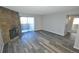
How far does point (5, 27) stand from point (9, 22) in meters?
0.51

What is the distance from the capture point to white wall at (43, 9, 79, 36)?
619 centimetres

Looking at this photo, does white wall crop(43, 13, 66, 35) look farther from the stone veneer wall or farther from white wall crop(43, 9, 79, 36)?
the stone veneer wall

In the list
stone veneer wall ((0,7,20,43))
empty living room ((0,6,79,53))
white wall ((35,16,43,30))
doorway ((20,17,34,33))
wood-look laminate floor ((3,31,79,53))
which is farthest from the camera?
white wall ((35,16,43,30))

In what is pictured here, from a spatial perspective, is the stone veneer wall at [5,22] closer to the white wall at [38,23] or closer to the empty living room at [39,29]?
the empty living room at [39,29]

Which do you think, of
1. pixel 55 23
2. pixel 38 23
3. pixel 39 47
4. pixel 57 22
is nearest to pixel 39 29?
pixel 38 23

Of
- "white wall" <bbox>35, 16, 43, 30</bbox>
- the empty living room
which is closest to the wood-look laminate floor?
the empty living room

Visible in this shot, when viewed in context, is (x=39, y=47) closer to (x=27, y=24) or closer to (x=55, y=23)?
(x=55, y=23)

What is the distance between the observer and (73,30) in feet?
28.8

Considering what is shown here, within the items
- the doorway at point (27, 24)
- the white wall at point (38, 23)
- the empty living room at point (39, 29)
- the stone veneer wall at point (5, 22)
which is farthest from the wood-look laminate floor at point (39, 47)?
the white wall at point (38, 23)

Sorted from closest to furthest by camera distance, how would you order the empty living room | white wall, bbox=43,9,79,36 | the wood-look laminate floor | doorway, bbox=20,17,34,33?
the wood-look laminate floor < the empty living room < white wall, bbox=43,9,79,36 < doorway, bbox=20,17,34,33

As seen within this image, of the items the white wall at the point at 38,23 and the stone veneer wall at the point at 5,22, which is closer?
the stone veneer wall at the point at 5,22

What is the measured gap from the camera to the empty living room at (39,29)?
398 cm
